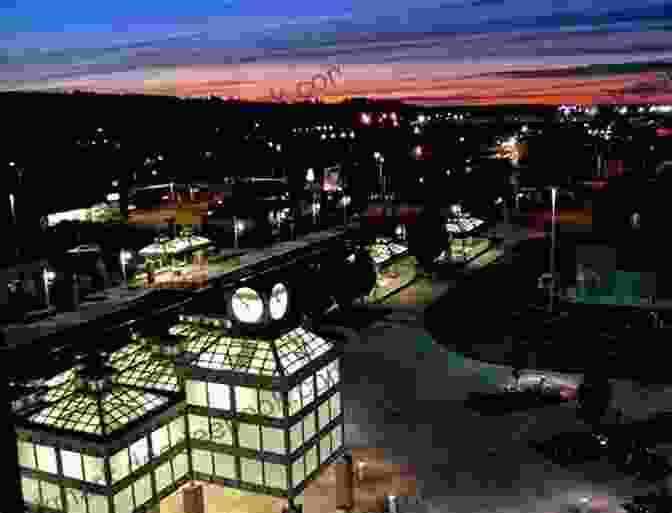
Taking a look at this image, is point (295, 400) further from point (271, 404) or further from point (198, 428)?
point (198, 428)

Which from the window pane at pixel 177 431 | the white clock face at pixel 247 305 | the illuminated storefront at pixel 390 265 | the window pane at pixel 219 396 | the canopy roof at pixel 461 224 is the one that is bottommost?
the illuminated storefront at pixel 390 265

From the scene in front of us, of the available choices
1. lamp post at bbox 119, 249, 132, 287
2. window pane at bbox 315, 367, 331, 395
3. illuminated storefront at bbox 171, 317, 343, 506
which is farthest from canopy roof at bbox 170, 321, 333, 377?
lamp post at bbox 119, 249, 132, 287

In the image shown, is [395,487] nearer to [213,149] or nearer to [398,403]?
[398,403]

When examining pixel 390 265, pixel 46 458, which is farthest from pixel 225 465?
pixel 390 265

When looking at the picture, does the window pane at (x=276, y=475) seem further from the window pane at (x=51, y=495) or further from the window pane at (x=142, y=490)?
the window pane at (x=51, y=495)

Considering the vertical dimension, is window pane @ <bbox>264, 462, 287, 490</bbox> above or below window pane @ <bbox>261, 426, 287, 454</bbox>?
below

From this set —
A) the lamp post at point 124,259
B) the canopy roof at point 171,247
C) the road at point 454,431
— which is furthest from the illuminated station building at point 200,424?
the canopy roof at point 171,247

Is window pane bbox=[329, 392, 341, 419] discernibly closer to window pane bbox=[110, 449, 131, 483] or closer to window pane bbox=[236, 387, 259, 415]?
window pane bbox=[236, 387, 259, 415]
